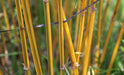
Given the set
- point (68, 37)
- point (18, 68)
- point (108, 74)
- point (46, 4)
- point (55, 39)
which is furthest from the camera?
point (55, 39)

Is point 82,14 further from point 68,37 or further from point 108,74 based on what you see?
point 108,74

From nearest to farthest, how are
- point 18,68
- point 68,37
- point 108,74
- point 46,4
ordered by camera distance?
point 46,4
point 68,37
point 108,74
point 18,68

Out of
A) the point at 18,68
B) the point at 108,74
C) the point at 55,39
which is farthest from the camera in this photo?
the point at 55,39

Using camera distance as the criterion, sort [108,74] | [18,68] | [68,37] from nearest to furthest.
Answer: [68,37]
[108,74]
[18,68]

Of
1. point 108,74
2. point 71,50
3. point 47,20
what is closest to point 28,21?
point 47,20

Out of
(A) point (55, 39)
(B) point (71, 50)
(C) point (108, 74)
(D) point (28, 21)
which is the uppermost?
(D) point (28, 21)

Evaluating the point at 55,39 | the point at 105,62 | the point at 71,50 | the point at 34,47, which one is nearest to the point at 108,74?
the point at 105,62

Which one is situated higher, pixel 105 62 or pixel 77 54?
pixel 77 54

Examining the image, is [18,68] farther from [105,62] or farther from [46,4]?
[46,4]

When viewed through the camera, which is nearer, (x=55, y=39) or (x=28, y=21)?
(x=28, y=21)
